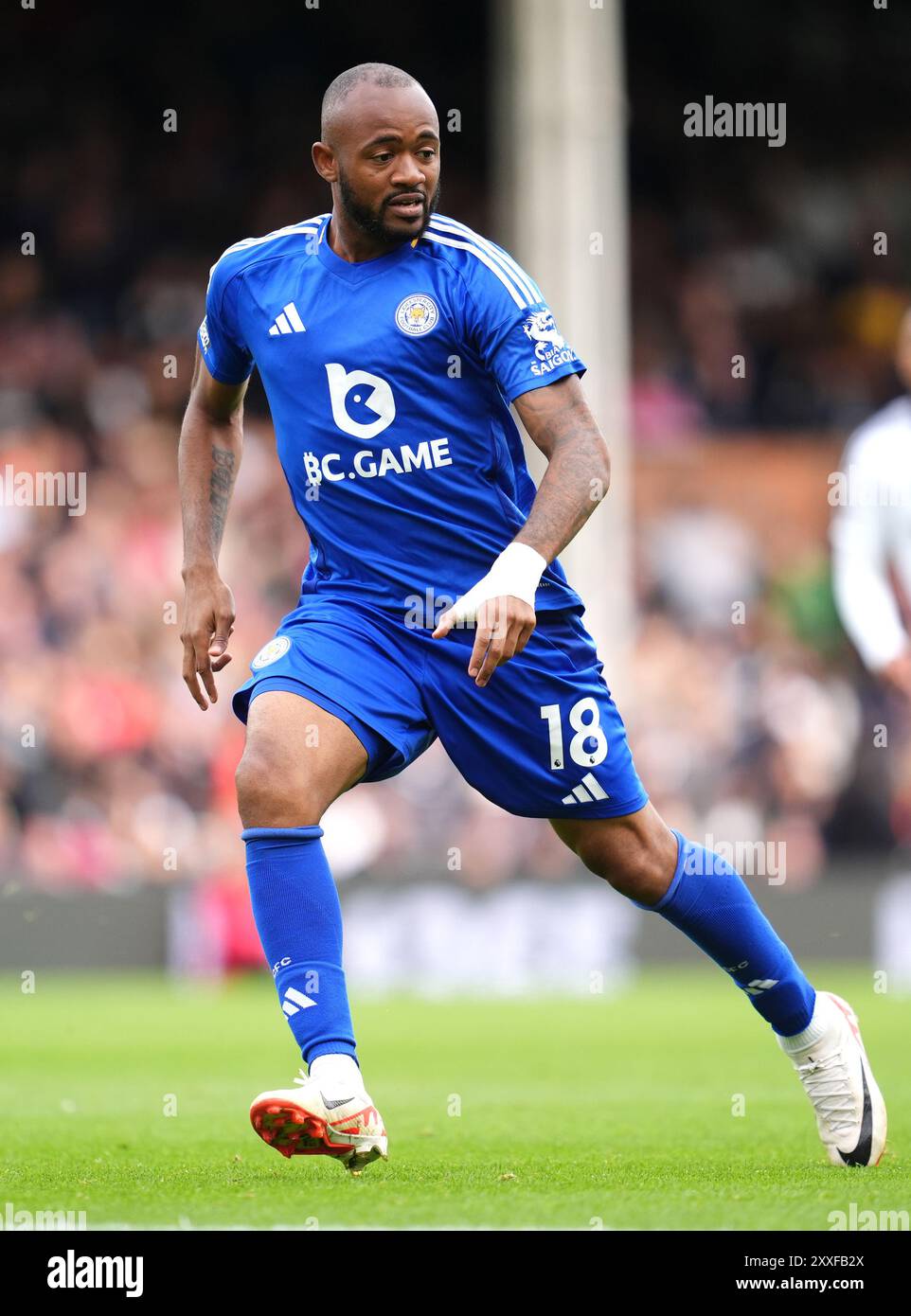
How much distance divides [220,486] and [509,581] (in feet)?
3.92

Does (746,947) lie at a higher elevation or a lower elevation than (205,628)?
lower

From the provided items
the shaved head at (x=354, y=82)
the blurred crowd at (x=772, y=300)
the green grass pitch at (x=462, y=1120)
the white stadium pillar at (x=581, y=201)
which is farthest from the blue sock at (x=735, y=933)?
the blurred crowd at (x=772, y=300)

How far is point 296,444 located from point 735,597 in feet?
41.4

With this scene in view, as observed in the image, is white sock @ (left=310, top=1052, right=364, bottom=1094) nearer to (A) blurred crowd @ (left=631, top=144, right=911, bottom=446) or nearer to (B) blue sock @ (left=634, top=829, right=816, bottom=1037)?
(B) blue sock @ (left=634, top=829, right=816, bottom=1037)

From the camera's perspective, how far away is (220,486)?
5.57 m

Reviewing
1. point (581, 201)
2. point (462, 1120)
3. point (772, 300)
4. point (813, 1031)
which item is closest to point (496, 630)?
point (813, 1031)

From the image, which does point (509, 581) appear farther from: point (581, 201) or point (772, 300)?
point (772, 300)

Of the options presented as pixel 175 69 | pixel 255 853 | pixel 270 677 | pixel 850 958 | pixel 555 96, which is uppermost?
pixel 175 69

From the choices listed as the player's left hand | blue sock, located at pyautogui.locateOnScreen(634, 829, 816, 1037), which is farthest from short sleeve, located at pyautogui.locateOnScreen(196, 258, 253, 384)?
blue sock, located at pyautogui.locateOnScreen(634, 829, 816, 1037)

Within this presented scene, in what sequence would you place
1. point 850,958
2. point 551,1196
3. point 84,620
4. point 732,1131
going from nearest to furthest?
1. point 551,1196
2. point 732,1131
3. point 850,958
4. point 84,620

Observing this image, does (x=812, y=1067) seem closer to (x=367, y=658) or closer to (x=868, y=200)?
(x=367, y=658)

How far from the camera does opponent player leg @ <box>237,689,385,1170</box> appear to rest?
4754mm

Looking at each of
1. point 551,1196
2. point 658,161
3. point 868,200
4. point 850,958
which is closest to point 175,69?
point 658,161

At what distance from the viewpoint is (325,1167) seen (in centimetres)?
519
